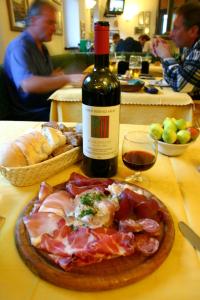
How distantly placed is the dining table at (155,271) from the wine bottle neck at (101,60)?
1.01 ft

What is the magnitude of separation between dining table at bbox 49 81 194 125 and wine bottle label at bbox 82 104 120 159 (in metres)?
1.09

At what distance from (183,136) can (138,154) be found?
0.62 ft

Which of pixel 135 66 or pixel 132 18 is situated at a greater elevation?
pixel 132 18

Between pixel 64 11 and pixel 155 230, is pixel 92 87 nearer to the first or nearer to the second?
pixel 155 230

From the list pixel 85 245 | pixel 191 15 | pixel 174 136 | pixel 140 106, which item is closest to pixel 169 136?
pixel 174 136

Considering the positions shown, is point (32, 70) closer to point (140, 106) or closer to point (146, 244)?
point (140, 106)

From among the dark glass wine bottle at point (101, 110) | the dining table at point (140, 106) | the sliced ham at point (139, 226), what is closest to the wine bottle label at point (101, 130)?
the dark glass wine bottle at point (101, 110)

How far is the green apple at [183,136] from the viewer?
2.48 feet

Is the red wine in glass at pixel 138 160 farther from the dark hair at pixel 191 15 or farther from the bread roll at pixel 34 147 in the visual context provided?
the dark hair at pixel 191 15

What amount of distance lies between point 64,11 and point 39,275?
562 cm

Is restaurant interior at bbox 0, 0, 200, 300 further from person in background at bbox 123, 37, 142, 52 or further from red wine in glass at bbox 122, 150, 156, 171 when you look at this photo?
person in background at bbox 123, 37, 142, 52

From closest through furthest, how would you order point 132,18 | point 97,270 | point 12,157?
point 97,270 < point 12,157 < point 132,18

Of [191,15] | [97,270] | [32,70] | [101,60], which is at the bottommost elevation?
[97,270]

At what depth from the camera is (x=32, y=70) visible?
5.80 ft
